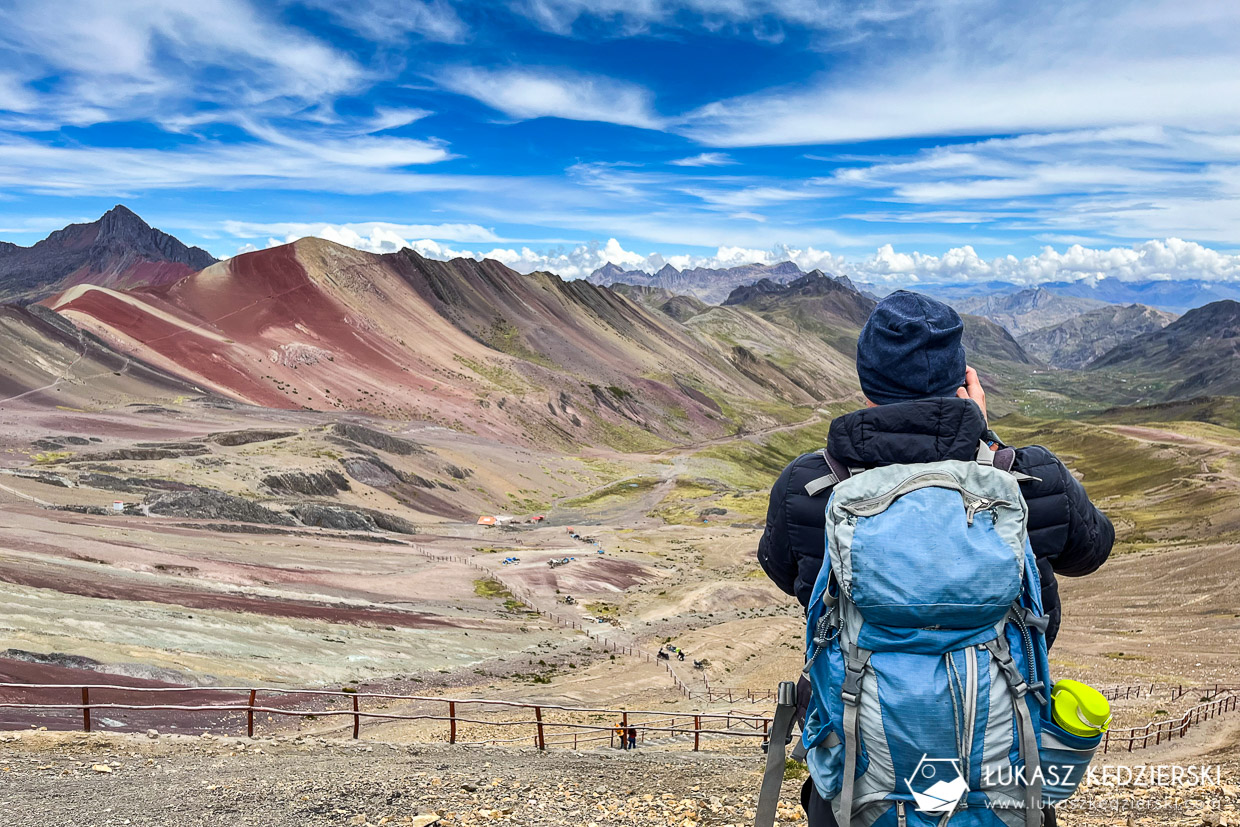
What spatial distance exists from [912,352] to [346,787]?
35.9ft

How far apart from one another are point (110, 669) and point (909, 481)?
32006mm

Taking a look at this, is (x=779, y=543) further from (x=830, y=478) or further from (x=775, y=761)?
(x=775, y=761)

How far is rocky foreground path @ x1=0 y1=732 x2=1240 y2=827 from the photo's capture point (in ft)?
34.0

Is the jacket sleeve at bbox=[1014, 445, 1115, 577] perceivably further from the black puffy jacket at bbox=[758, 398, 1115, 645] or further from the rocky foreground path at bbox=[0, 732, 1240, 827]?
the rocky foreground path at bbox=[0, 732, 1240, 827]

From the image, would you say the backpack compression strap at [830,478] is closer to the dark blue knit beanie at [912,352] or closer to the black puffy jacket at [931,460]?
the black puffy jacket at [931,460]

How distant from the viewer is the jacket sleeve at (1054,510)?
3.92m

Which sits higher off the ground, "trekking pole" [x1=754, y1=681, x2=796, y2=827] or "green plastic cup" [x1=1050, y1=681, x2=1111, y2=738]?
"green plastic cup" [x1=1050, y1=681, x2=1111, y2=738]

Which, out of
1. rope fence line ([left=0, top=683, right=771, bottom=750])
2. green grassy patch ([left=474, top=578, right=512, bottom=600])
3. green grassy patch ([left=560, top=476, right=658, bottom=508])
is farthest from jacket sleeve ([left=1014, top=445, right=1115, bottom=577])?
green grassy patch ([left=560, top=476, right=658, bottom=508])

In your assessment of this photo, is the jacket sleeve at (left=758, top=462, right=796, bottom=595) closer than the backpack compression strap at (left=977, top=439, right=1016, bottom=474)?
No

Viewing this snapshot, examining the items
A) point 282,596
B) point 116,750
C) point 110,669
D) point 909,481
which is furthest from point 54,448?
point 909,481

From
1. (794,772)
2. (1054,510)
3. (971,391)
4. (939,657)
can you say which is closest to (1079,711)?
(939,657)

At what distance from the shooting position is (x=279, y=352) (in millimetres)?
149125

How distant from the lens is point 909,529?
11.3 ft

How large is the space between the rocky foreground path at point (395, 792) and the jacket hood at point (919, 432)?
8.24 metres
